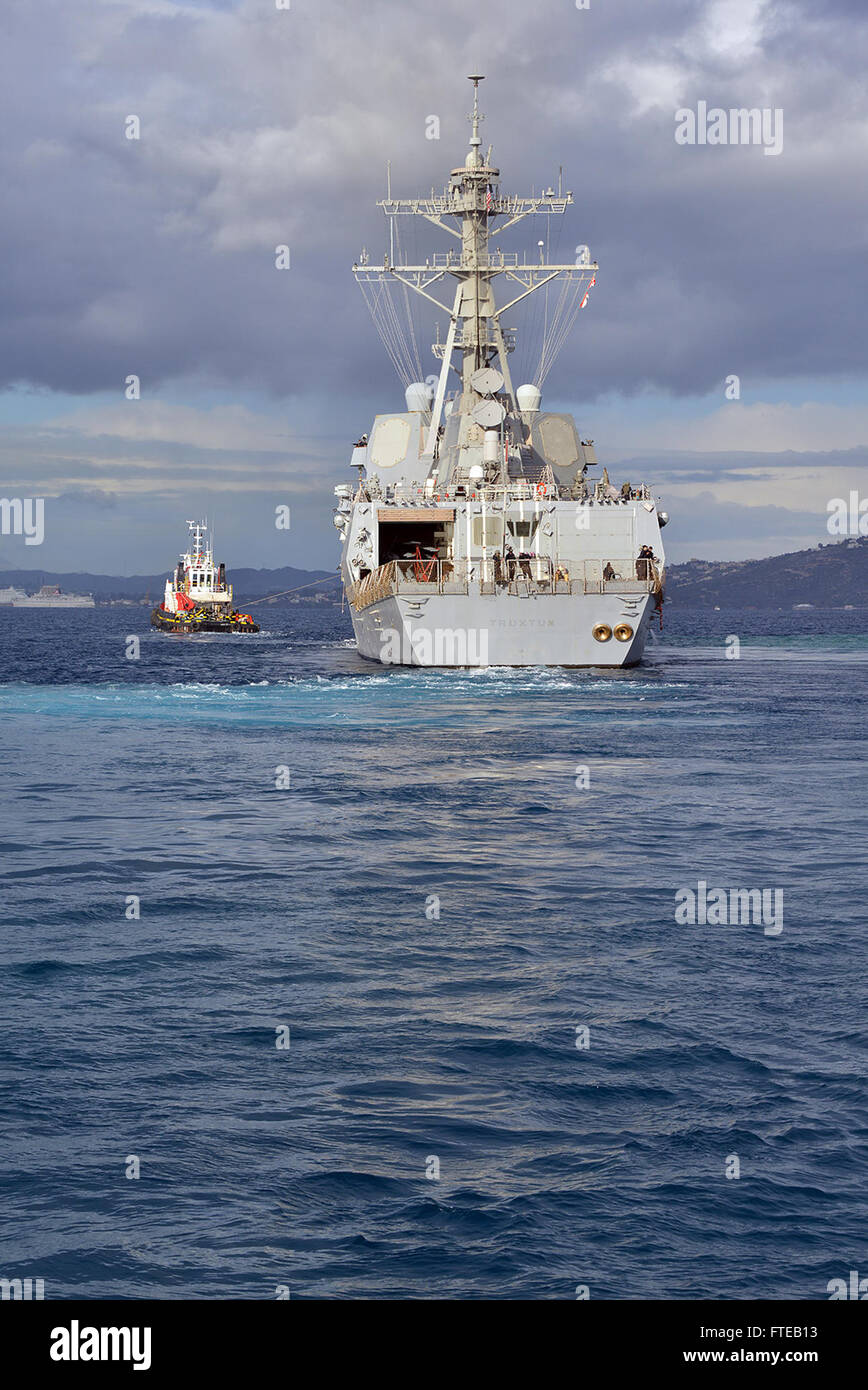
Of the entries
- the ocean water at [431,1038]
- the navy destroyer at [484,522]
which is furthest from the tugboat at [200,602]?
the ocean water at [431,1038]

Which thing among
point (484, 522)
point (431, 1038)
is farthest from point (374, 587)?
point (431, 1038)

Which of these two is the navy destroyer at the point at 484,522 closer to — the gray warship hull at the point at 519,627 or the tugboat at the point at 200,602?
the gray warship hull at the point at 519,627

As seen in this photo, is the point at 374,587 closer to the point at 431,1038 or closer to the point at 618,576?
the point at 618,576

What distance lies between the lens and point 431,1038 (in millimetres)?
11273

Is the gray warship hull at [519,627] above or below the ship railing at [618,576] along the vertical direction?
below

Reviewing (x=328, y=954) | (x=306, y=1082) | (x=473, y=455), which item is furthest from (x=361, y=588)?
(x=306, y=1082)

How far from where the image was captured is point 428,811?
23.3 metres

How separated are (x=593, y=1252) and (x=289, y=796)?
1771 cm

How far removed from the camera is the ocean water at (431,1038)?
786 cm

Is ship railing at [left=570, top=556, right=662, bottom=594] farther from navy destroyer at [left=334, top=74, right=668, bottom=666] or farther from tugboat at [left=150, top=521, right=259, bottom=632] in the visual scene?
tugboat at [left=150, top=521, right=259, bottom=632]
